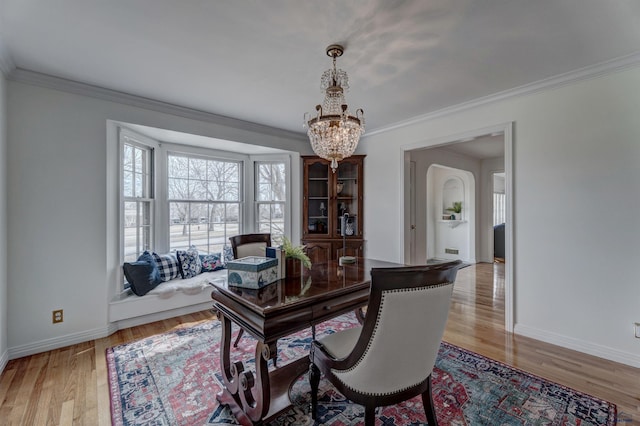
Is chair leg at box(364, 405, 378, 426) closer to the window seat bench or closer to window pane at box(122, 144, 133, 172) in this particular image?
the window seat bench

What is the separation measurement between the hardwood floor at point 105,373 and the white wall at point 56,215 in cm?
26

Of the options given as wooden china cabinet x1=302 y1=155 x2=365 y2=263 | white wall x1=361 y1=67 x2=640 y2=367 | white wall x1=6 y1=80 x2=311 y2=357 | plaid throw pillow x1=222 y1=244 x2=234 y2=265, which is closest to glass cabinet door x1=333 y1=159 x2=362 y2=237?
wooden china cabinet x1=302 y1=155 x2=365 y2=263

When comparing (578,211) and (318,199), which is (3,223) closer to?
(318,199)

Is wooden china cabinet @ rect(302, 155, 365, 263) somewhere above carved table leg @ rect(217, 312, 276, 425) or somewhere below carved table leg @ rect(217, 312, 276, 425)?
above

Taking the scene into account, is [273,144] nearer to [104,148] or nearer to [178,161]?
[178,161]

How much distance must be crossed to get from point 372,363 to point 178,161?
12.5ft

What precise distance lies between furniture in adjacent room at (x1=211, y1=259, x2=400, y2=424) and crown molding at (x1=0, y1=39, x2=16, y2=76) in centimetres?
248

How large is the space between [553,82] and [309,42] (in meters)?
2.35

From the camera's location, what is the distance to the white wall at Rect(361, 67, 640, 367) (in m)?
2.33

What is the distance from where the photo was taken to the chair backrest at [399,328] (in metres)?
1.19

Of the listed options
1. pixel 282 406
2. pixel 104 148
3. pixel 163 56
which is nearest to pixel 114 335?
pixel 104 148

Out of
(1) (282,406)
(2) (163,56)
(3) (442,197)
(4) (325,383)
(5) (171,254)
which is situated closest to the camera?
(1) (282,406)

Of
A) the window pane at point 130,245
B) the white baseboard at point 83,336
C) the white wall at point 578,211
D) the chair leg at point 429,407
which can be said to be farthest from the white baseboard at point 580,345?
the window pane at point 130,245

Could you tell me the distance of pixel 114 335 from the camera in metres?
2.91
